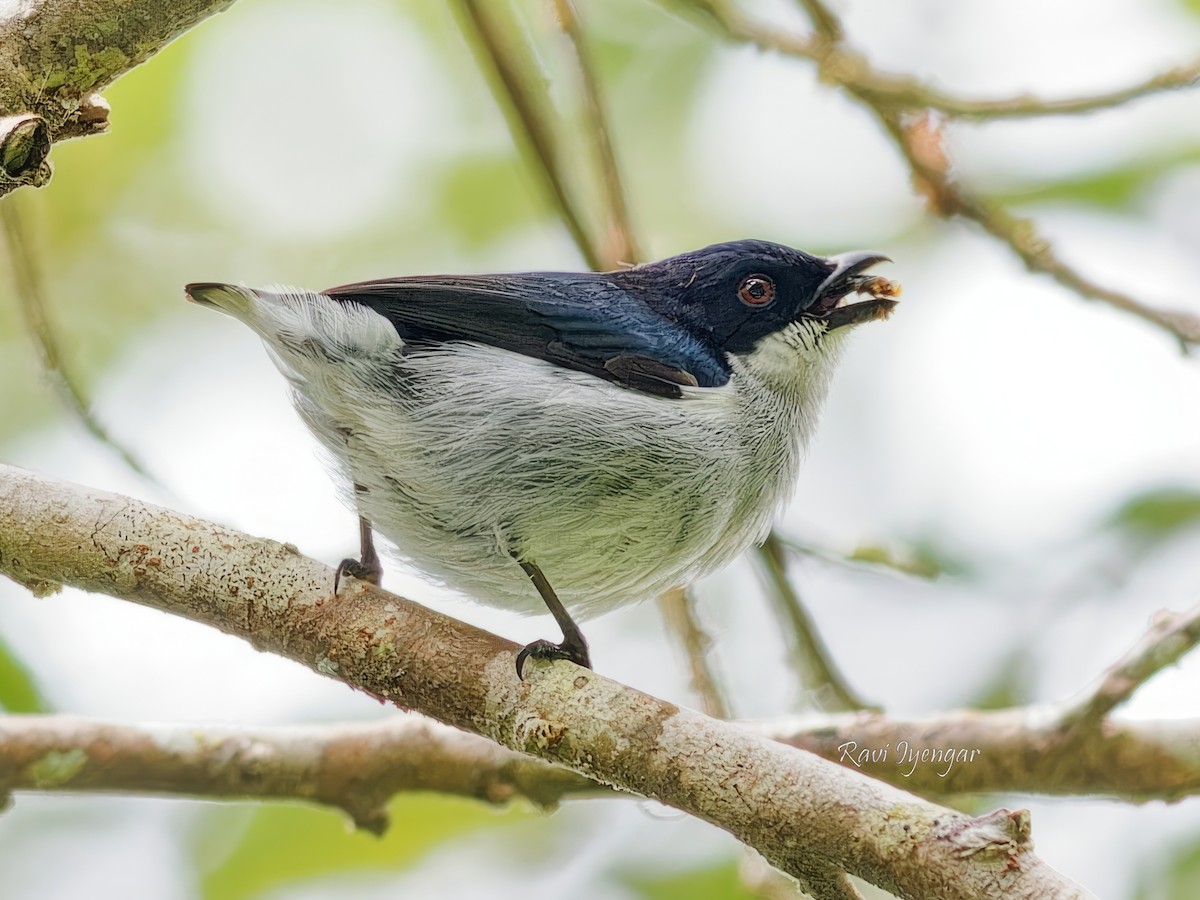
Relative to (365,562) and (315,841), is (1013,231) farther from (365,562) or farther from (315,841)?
(315,841)

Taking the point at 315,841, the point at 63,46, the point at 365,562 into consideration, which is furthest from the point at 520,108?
the point at 315,841

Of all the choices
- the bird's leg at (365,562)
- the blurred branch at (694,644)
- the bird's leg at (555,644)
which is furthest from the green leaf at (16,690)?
the blurred branch at (694,644)

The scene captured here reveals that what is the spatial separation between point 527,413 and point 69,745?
1.71 metres

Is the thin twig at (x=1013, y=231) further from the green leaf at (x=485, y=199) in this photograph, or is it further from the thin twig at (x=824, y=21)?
the green leaf at (x=485, y=199)

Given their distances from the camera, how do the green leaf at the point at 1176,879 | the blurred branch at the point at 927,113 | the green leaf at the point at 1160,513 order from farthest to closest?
the green leaf at the point at 1160,513 → the green leaf at the point at 1176,879 → the blurred branch at the point at 927,113

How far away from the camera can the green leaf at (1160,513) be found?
17.6 feet

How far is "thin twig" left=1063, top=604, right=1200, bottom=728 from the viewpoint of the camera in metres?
2.94

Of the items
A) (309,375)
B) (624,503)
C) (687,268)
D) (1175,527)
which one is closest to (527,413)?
(624,503)

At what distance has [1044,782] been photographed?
11.7 ft

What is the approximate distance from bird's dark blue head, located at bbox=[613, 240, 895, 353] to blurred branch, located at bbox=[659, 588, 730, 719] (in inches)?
35.5

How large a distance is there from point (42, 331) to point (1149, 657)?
343 centimetres

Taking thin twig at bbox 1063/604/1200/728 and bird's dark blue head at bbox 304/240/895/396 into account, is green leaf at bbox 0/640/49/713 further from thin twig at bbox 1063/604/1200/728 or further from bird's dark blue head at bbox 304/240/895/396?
thin twig at bbox 1063/604/1200/728

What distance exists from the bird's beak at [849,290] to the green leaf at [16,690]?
318 cm

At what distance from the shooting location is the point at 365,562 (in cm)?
354
